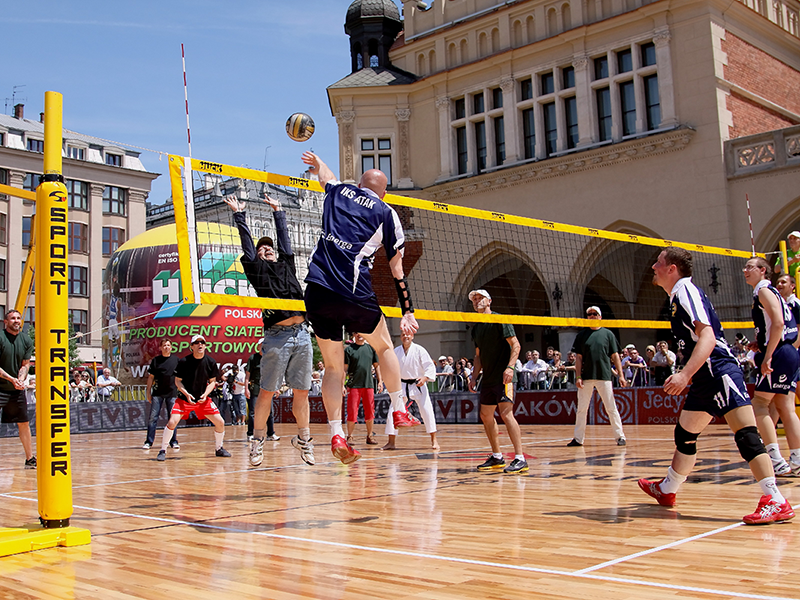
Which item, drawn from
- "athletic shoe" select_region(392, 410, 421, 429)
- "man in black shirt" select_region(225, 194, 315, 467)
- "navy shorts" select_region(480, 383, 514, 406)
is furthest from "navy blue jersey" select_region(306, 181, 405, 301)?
"navy shorts" select_region(480, 383, 514, 406)

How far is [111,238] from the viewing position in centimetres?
6122

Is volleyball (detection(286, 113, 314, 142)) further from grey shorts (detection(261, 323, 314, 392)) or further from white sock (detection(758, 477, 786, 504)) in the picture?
white sock (detection(758, 477, 786, 504))

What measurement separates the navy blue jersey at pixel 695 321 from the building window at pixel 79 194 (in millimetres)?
60223

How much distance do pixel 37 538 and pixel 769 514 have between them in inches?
165

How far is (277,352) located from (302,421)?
2.70ft

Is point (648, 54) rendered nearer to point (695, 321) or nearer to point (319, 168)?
point (319, 168)

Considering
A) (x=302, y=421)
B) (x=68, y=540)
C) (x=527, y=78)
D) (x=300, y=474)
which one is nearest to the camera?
Result: (x=68, y=540)

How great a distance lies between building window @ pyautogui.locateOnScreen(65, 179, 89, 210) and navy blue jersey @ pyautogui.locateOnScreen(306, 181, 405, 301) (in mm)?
58999

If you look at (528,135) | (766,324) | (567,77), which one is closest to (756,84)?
(567,77)

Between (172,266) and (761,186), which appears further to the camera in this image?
(172,266)

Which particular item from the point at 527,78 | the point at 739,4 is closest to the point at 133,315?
the point at 527,78

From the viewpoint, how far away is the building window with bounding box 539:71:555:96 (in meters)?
27.0

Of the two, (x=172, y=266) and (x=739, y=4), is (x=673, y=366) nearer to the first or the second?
(x=739, y=4)

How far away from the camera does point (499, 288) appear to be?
30.8 metres
